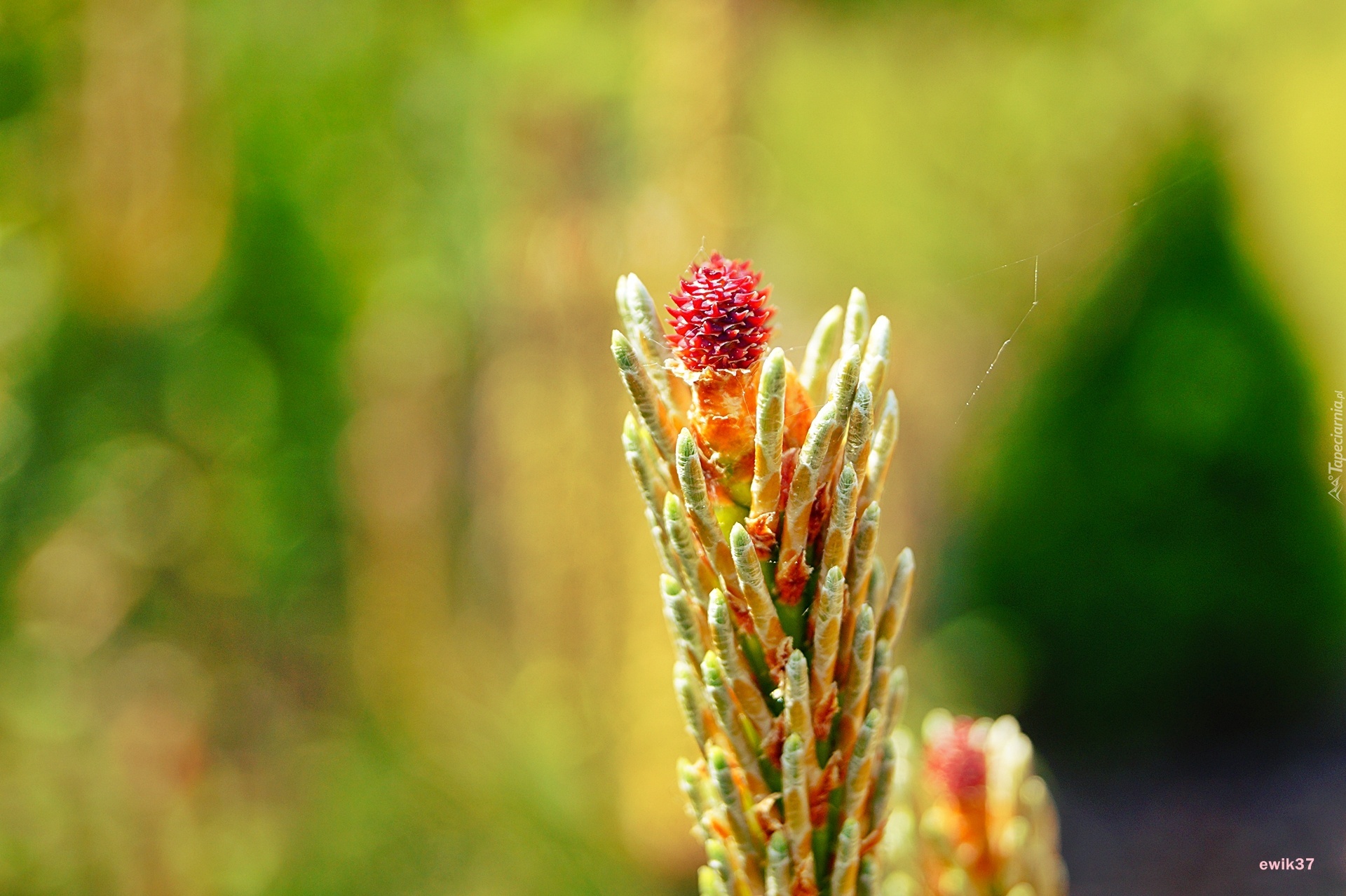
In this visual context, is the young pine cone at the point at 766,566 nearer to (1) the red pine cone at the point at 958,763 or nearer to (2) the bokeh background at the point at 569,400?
(1) the red pine cone at the point at 958,763

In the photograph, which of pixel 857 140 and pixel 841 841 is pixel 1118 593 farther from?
pixel 841 841

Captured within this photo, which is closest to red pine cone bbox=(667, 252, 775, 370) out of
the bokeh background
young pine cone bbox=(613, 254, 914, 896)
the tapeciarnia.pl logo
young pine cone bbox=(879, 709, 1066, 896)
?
young pine cone bbox=(613, 254, 914, 896)

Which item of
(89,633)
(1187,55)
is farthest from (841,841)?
(1187,55)

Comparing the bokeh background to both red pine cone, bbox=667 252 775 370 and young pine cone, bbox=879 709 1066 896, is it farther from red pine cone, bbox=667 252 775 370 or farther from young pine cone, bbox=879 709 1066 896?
red pine cone, bbox=667 252 775 370

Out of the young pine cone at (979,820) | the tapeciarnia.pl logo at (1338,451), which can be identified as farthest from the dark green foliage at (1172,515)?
the young pine cone at (979,820)

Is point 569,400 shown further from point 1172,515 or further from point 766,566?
point 766,566
